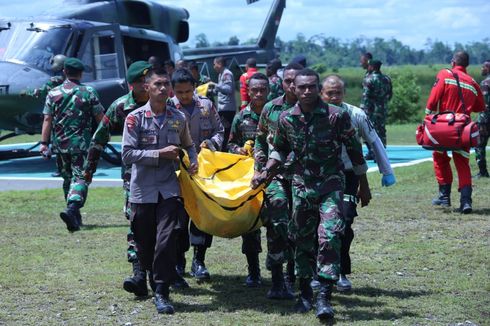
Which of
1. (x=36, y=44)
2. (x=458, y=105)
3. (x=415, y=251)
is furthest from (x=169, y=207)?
(x=36, y=44)

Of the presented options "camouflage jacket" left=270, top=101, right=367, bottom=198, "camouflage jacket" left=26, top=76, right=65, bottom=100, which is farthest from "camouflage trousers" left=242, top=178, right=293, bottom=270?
"camouflage jacket" left=26, top=76, right=65, bottom=100

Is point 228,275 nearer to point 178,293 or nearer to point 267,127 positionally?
point 178,293

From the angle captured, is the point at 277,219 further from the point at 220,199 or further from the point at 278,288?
the point at 278,288

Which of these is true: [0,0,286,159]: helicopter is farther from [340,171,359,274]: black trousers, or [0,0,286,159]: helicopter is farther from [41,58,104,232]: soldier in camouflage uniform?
[340,171,359,274]: black trousers

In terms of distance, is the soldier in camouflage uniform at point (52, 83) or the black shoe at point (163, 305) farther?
the soldier in camouflage uniform at point (52, 83)

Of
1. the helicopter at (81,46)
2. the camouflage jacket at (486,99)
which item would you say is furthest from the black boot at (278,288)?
the helicopter at (81,46)

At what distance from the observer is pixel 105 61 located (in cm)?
1781

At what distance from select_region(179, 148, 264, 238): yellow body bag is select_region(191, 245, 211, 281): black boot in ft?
3.00

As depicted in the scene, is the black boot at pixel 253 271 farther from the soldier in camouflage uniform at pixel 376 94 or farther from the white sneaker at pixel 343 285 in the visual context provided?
the soldier in camouflage uniform at pixel 376 94

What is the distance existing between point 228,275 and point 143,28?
12.1 m

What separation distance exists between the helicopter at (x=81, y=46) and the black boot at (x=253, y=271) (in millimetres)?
9226

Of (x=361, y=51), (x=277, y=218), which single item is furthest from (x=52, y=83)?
(x=361, y=51)

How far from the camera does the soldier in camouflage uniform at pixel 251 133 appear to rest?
7.86 m

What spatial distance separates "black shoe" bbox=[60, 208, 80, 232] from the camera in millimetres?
10586
